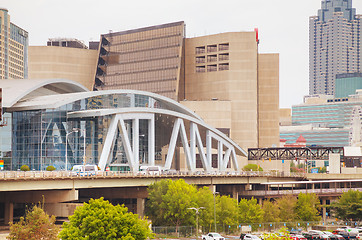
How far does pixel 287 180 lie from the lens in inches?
6270

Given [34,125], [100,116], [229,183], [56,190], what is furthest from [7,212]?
[229,183]

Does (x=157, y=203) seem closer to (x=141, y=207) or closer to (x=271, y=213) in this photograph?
(x=141, y=207)

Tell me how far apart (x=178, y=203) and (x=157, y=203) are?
5275 millimetres

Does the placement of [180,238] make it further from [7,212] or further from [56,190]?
[7,212]

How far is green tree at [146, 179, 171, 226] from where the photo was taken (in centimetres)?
10938

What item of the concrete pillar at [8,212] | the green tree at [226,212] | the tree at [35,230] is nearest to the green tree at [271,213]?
the green tree at [226,212]

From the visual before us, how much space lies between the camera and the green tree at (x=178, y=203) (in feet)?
348

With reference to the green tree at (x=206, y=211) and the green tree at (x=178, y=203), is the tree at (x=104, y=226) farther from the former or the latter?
the green tree at (x=206, y=211)

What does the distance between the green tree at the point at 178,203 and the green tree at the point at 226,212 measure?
4.17 m

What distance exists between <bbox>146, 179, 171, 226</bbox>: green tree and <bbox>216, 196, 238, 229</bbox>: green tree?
8154 millimetres

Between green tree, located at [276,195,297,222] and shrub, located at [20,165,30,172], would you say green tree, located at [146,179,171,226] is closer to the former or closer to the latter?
shrub, located at [20,165,30,172]

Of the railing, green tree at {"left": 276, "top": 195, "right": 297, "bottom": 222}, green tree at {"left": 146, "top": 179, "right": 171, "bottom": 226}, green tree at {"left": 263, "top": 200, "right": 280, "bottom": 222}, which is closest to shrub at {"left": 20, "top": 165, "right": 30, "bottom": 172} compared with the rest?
the railing

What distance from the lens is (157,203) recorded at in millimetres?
111062

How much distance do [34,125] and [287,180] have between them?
59.2m
